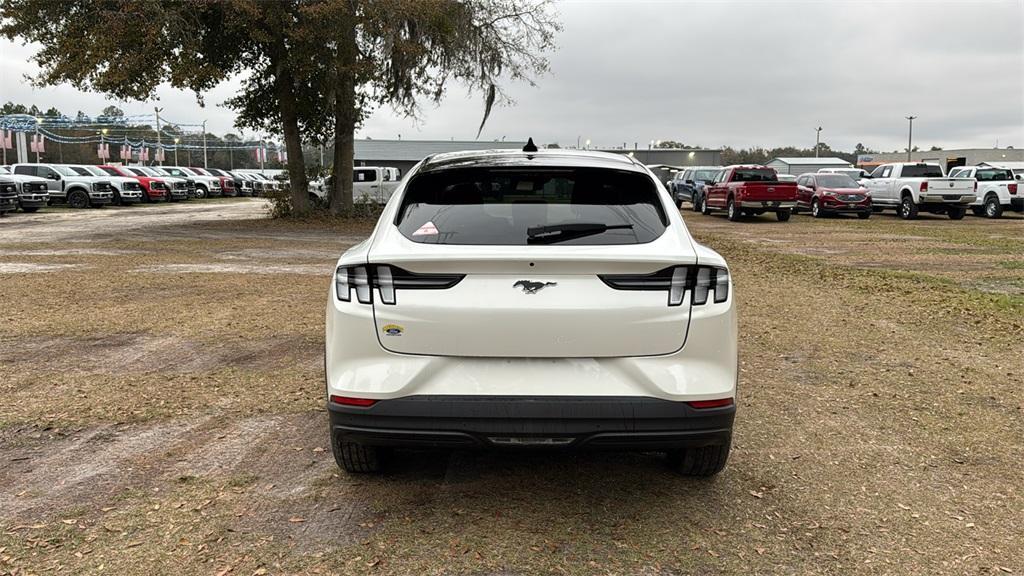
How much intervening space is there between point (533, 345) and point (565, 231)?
57cm

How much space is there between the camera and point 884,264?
13.6m

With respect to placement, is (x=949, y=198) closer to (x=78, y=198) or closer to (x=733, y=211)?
(x=733, y=211)

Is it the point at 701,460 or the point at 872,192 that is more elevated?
the point at 872,192

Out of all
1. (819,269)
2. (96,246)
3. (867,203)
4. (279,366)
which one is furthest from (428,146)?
(279,366)

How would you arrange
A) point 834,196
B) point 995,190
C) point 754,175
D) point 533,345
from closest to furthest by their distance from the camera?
point 533,345
point 754,175
point 834,196
point 995,190

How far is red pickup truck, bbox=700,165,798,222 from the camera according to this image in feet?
82.6

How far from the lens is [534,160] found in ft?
13.6

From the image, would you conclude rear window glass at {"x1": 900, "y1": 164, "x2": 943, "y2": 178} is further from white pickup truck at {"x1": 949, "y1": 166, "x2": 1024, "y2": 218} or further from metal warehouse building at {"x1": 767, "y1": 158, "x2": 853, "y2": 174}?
metal warehouse building at {"x1": 767, "y1": 158, "x2": 853, "y2": 174}

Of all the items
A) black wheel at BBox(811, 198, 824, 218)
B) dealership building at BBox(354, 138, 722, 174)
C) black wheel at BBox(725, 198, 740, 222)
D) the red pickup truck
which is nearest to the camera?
the red pickup truck

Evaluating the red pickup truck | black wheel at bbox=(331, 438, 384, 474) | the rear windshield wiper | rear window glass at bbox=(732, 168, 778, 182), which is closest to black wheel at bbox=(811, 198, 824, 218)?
the red pickup truck

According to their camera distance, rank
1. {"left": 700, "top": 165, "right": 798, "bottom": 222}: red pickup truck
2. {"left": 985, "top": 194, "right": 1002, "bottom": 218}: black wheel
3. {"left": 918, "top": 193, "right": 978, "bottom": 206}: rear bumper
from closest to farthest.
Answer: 1. {"left": 700, "top": 165, "right": 798, "bottom": 222}: red pickup truck
2. {"left": 918, "top": 193, "right": 978, "bottom": 206}: rear bumper
3. {"left": 985, "top": 194, "right": 1002, "bottom": 218}: black wheel

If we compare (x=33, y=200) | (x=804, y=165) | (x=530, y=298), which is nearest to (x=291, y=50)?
(x=33, y=200)

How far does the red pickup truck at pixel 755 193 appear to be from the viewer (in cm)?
2517

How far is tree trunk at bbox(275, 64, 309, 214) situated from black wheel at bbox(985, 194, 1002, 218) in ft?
75.4
